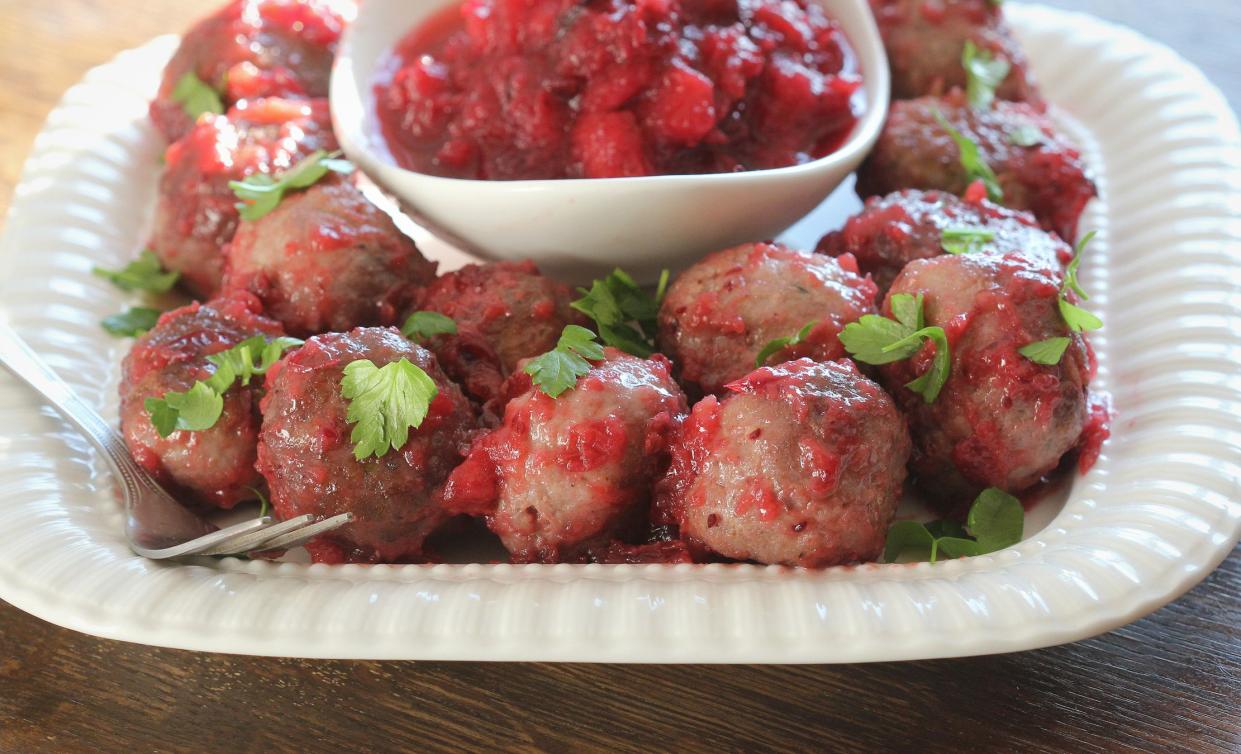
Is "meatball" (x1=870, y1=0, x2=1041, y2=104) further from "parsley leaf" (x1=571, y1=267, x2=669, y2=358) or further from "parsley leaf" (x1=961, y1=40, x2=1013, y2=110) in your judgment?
"parsley leaf" (x1=571, y1=267, x2=669, y2=358)

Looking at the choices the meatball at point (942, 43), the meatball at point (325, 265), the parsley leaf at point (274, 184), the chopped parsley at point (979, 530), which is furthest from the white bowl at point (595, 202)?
the chopped parsley at point (979, 530)

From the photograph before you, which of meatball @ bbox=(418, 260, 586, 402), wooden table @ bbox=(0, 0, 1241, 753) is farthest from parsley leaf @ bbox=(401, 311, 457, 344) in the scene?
wooden table @ bbox=(0, 0, 1241, 753)

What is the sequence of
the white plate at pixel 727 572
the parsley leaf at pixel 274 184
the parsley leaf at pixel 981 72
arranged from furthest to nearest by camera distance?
the parsley leaf at pixel 981 72, the parsley leaf at pixel 274 184, the white plate at pixel 727 572

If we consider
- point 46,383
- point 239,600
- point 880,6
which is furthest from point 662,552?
point 880,6

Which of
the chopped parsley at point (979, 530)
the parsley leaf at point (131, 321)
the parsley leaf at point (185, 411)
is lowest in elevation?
the chopped parsley at point (979, 530)

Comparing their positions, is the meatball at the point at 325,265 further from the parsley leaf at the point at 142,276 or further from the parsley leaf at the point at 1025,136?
the parsley leaf at the point at 1025,136

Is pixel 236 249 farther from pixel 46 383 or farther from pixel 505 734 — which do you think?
pixel 505 734
